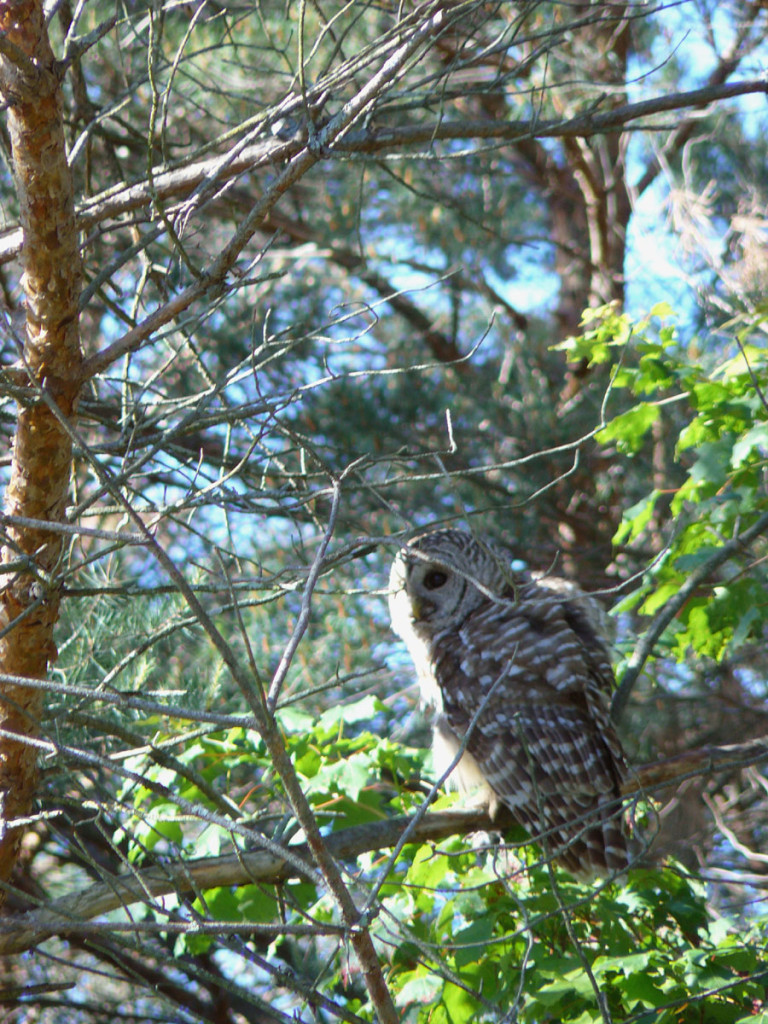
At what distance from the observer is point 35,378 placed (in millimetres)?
1572

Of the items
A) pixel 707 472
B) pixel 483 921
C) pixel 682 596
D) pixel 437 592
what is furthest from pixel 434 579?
pixel 483 921

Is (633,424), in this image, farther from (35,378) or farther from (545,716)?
(35,378)

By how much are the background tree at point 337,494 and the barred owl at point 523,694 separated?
18 cm

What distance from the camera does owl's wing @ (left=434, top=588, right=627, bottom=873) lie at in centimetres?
307

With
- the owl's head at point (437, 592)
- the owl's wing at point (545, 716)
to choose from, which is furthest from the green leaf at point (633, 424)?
the owl's head at point (437, 592)

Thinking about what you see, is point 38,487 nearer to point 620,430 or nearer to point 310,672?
point 620,430

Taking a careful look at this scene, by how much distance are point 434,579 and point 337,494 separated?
2267 mm

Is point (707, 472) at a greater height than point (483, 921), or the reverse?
point (707, 472)

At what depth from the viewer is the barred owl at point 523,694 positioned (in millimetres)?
3080

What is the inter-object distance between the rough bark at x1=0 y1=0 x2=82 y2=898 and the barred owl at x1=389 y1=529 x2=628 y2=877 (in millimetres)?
1209

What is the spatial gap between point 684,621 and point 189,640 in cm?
219

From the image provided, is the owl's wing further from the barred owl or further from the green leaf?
the green leaf

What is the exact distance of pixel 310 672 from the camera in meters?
4.63

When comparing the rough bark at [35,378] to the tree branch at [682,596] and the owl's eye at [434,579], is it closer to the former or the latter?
the tree branch at [682,596]
